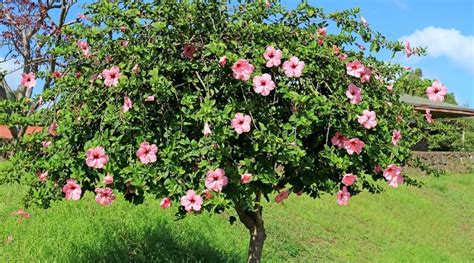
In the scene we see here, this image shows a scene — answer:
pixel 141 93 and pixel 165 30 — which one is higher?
pixel 165 30

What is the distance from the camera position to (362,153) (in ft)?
12.7

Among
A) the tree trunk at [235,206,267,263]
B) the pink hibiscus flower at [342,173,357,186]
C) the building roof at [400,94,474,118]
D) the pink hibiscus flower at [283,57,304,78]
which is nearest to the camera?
the pink hibiscus flower at [283,57,304,78]

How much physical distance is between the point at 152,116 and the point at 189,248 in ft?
11.9

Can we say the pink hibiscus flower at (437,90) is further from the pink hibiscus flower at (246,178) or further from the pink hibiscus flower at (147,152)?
the pink hibiscus flower at (147,152)

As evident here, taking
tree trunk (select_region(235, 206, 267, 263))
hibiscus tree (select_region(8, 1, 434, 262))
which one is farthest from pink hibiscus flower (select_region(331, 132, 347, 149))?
tree trunk (select_region(235, 206, 267, 263))

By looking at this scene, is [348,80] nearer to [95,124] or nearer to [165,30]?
[165,30]

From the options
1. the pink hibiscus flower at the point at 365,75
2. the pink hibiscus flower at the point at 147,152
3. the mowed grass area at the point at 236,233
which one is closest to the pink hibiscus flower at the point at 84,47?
the pink hibiscus flower at the point at 147,152

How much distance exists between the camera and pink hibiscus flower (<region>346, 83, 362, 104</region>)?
12.4 feet

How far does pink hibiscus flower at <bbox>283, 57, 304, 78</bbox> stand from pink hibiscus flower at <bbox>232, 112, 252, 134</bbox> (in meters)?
0.42

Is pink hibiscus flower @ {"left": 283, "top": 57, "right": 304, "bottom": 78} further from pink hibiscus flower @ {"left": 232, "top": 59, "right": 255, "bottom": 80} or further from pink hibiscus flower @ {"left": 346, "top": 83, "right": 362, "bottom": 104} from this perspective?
pink hibiscus flower @ {"left": 346, "top": 83, "right": 362, "bottom": 104}

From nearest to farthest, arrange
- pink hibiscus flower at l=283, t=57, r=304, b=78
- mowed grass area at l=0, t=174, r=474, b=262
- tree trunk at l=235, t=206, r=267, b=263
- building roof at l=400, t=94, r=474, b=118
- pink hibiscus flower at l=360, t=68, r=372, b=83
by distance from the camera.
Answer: pink hibiscus flower at l=283, t=57, r=304, b=78 < pink hibiscus flower at l=360, t=68, r=372, b=83 < tree trunk at l=235, t=206, r=267, b=263 < mowed grass area at l=0, t=174, r=474, b=262 < building roof at l=400, t=94, r=474, b=118

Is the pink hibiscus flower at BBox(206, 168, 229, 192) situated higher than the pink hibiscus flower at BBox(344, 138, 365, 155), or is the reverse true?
the pink hibiscus flower at BBox(344, 138, 365, 155)

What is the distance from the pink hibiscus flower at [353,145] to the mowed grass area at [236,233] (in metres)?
3.49

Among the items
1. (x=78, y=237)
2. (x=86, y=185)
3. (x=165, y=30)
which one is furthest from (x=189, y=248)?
(x=165, y=30)
